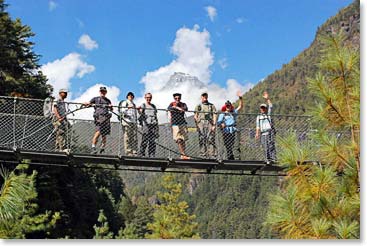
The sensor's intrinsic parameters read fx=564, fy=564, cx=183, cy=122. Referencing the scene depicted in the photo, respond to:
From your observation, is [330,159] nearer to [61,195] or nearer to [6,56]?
[6,56]

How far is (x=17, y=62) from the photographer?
24297 mm

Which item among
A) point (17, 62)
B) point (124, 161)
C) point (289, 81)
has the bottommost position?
point (124, 161)

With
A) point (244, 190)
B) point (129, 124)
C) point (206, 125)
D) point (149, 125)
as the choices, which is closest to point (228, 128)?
point (206, 125)

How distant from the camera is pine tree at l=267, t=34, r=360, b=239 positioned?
3686mm

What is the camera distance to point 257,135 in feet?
27.9

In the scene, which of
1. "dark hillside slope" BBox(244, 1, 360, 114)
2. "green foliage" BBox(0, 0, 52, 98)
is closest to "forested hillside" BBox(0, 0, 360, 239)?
"green foliage" BBox(0, 0, 52, 98)

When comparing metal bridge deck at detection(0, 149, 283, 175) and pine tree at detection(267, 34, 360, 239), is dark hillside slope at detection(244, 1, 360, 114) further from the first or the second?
pine tree at detection(267, 34, 360, 239)

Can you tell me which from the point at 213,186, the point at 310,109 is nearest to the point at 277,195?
the point at 310,109

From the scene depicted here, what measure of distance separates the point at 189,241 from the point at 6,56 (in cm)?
2209

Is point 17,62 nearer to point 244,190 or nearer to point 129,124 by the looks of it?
point 129,124

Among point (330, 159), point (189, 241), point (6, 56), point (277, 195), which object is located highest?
point (6, 56)

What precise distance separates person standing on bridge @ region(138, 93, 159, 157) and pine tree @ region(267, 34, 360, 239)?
3.95 meters

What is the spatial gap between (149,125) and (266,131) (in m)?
1.72

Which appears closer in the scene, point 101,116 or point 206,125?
point 101,116
